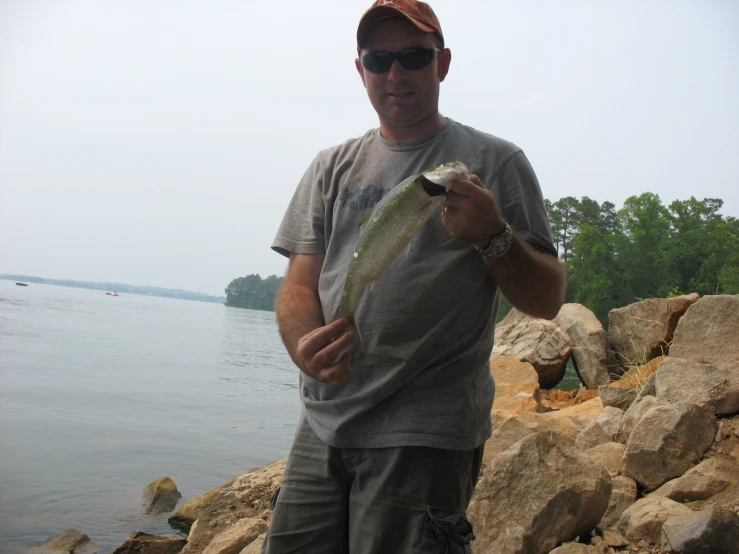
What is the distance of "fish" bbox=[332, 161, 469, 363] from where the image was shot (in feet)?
7.54

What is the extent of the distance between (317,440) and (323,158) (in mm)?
1347

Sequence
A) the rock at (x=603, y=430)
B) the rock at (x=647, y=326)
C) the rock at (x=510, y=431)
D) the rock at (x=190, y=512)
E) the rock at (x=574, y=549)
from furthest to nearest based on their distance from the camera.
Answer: the rock at (x=647, y=326) < the rock at (x=190, y=512) < the rock at (x=603, y=430) < the rock at (x=510, y=431) < the rock at (x=574, y=549)

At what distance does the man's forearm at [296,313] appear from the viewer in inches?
113

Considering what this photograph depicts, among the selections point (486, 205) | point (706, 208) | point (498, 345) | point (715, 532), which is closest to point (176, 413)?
point (498, 345)

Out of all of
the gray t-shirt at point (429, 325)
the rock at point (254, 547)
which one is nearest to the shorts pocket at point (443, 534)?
the gray t-shirt at point (429, 325)

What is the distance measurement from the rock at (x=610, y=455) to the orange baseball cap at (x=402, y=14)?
468 centimetres

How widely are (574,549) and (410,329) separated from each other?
9.04 feet

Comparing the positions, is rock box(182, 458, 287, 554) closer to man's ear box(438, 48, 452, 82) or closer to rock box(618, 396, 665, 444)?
rock box(618, 396, 665, 444)

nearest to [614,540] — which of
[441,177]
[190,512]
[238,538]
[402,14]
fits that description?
[238,538]

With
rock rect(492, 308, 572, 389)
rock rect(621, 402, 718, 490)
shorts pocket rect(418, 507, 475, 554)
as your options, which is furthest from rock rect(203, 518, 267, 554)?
rock rect(492, 308, 572, 389)

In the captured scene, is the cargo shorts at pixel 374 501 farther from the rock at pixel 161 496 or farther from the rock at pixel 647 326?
the rock at pixel 647 326

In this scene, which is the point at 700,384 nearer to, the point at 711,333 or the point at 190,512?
the point at 711,333

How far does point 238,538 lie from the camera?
597cm

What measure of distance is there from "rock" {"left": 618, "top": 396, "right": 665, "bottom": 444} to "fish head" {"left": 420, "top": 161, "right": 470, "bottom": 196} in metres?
5.45
